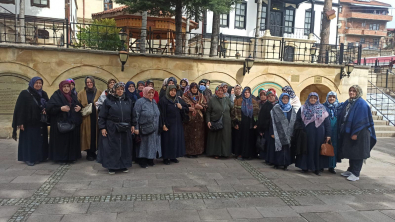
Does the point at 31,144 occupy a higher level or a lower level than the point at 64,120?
lower

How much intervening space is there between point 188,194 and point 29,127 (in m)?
3.51

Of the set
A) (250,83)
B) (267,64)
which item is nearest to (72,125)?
(250,83)

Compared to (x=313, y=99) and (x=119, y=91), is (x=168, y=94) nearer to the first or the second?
(x=119, y=91)

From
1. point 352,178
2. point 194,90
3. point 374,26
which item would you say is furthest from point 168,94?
point 374,26

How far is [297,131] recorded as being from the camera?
536 centimetres

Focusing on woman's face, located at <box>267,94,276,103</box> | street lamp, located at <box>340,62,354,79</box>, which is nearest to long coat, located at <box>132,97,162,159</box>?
woman's face, located at <box>267,94,276,103</box>

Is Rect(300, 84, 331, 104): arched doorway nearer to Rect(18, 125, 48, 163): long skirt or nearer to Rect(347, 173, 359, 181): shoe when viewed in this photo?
Rect(347, 173, 359, 181): shoe

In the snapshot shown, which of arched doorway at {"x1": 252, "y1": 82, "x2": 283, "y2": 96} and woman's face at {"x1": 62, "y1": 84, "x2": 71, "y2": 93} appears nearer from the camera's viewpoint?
woman's face at {"x1": 62, "y1": 84, "x2": 71, "y2": 93}

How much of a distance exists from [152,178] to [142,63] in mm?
4825

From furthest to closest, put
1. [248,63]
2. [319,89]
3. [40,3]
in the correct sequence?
[40,3]
[319,89]
[248,63]

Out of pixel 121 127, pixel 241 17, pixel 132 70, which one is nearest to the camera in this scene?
pixel 121 127

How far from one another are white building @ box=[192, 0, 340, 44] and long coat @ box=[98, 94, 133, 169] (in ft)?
48.1

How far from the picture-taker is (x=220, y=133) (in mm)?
6320

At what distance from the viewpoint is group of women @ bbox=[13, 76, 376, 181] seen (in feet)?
16.4
